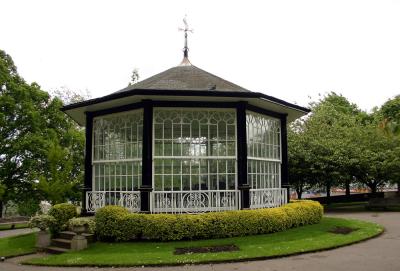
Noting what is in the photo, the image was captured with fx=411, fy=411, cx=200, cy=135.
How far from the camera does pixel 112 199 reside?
50.2 ft

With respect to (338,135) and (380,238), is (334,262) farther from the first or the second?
(338,135)

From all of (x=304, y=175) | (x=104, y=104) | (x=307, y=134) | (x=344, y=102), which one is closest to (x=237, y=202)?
(x=104, y=104)

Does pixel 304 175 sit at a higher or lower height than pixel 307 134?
lower

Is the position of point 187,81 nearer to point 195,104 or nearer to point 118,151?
point 195,104

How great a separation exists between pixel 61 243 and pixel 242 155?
21.6 ft

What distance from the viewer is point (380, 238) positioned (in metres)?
12.9

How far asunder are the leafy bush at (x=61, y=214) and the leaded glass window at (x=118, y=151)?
71.1 inches

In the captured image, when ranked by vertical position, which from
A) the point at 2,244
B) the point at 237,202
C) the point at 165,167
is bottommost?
the point at 2,244

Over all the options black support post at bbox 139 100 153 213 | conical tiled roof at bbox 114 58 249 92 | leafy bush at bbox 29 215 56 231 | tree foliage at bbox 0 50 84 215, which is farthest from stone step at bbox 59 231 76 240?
tree foliage at bbox 0 50 84 215

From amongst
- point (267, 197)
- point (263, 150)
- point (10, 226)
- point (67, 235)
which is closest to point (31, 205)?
point (10, 226)

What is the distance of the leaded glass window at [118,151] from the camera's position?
15.0 m

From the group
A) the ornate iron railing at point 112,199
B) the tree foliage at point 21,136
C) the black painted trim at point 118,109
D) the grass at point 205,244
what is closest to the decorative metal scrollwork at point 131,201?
the ornate iron railing at point 112,199

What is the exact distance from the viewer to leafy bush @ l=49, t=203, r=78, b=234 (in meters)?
13.7

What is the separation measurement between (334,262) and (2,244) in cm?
1117
